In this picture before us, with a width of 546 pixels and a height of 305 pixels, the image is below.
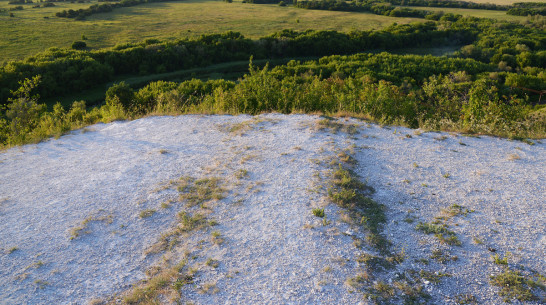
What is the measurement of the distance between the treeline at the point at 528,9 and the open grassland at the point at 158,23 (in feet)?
74.8

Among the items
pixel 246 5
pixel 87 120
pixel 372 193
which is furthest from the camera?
pixel 246 5

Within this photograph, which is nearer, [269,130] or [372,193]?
[372,193]

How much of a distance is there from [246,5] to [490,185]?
9386 cm

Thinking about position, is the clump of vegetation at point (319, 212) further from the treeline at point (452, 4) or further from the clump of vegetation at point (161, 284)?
the treeline at point (452, 4)

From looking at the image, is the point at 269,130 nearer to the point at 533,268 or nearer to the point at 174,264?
the point at 174,264

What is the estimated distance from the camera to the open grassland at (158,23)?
5116 centimetres

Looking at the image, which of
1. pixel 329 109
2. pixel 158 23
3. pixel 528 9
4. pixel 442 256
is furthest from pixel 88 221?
pixel 528 9

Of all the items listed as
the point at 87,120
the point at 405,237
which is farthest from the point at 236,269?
the point at 87,120

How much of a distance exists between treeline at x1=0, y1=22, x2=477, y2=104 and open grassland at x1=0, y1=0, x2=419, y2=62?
8562mm

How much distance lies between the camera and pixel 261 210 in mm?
5938

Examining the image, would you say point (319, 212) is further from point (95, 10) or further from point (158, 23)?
point (95, 10)

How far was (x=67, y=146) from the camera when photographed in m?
9.26

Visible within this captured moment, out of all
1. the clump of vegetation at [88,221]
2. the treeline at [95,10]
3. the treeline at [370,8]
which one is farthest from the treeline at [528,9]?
the clump of vegetation at [88,221]

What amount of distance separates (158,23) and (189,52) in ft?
81.9
